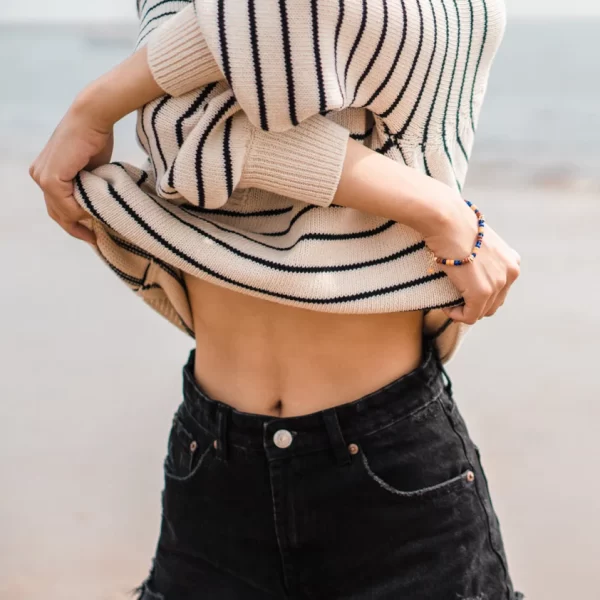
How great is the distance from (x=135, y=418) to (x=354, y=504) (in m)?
1.96

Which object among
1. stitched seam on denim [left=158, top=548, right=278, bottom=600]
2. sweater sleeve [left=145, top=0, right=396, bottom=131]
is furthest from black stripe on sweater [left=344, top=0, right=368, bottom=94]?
stitched seam on denim [left=158, top=548, right=278, bottom=600]

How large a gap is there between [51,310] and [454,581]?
281cm

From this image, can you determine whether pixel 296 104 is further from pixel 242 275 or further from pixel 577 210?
pixel 577 210

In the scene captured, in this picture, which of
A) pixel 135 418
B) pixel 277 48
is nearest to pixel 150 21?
pixel 277 48

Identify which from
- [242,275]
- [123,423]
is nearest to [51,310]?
[123,423]

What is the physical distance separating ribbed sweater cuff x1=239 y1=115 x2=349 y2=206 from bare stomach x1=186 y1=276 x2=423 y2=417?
0.15 meters

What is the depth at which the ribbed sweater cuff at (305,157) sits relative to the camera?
0.78 m

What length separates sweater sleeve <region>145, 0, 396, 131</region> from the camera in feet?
2.38

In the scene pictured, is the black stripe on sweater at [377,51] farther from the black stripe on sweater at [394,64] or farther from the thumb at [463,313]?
the thumb at [463,313]

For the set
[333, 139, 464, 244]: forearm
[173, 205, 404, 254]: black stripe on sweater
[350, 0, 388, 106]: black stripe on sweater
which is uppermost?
[350, 0, 388, 106]: black stripe on sweater

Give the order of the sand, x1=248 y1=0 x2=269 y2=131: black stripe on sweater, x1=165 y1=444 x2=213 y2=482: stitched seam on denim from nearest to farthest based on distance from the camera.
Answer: x1=248 y1=0 x2=269 y2=131: black stripe on sweater → x1=165 y1=444 x2=213 y2=482: stitched seam on denim → the sand

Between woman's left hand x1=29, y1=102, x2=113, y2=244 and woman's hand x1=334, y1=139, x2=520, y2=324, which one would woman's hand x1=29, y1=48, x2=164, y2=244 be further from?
woman's hand x1=334, y1=139, x2=520, y2=324

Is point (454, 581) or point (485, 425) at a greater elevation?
point (454, 581)

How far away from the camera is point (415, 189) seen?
31.3 inches
